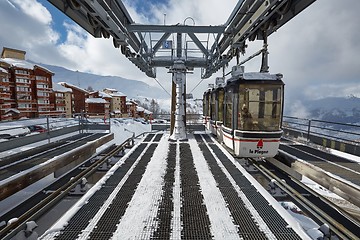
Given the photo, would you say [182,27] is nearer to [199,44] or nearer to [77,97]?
[199,44]

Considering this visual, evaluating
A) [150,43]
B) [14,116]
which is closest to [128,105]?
[14,116]

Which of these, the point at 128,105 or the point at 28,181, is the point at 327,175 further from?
the point at 128,105

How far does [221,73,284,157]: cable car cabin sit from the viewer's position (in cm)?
600

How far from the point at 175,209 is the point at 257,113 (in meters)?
4.39

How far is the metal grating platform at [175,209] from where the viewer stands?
2.66m

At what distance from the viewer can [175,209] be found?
328 centimetres

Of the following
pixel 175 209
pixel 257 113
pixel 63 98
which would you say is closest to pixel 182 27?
pixel 257 113

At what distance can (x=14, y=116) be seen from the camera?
1300 inches

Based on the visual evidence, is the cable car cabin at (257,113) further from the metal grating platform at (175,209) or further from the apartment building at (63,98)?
the apartment building at (63,98)

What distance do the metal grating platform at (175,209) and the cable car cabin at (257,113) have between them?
1.15m

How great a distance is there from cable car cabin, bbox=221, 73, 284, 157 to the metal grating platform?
1.15 m

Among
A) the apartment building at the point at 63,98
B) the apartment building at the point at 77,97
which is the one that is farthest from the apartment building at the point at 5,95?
the apartment building at the point at 77,97

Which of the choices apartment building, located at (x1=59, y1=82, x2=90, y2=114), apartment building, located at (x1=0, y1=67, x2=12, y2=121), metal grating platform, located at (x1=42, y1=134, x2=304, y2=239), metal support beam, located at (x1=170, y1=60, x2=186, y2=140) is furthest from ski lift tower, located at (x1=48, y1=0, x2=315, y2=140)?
apartment building, located at (x1=59, y1=82, x2=90, y2=114)

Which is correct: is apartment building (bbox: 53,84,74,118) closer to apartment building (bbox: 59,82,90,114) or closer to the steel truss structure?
apartment building (bbox: 59,82,90,114)
